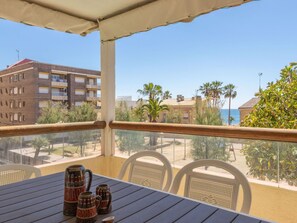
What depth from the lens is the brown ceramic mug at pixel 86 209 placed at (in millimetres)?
1039

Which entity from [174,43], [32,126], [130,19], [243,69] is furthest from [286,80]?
[174,43]

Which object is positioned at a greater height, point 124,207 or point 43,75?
point 43,75

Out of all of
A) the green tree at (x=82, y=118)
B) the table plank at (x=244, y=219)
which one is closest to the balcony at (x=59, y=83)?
the green tree at (x=82, y=118)

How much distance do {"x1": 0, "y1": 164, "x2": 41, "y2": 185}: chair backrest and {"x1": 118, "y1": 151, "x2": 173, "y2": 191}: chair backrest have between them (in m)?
0.70

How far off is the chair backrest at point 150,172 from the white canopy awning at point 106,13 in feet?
5.19

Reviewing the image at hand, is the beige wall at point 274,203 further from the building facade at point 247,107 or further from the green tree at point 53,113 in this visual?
the green tree at point 53,113

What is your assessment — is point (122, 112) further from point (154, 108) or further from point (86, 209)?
point (86, 209)

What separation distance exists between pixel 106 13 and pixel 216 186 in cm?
275

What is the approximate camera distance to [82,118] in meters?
3.70

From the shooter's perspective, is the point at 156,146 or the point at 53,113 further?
the point at 53,113

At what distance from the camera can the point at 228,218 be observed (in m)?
1.12

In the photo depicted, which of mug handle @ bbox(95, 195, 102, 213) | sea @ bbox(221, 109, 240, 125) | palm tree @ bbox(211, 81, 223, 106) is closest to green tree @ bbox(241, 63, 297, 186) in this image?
sea @ bbox(221, 109, 240, 125)

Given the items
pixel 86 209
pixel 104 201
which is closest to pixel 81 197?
pixel 86 209

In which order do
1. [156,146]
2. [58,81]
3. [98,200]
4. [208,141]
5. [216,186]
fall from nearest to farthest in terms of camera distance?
[98,200] < [216,186] < [208,141] < [156,146] < [58,81]
